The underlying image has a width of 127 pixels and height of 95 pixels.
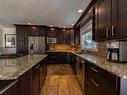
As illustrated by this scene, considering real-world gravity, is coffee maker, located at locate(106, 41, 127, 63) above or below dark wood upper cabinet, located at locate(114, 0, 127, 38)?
below

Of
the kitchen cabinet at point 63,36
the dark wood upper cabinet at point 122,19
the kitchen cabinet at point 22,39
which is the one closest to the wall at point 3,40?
the kitchen cabinet at point 22,39

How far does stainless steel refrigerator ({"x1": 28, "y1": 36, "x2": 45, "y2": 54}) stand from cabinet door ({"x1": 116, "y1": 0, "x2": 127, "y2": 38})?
664 centimetres

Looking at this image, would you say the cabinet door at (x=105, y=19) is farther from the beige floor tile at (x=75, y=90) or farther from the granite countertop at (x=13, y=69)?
the beige floor tile at (x=75, y=90)

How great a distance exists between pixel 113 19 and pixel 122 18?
0.34 meters

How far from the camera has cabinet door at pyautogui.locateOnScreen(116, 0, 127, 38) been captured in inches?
74.8

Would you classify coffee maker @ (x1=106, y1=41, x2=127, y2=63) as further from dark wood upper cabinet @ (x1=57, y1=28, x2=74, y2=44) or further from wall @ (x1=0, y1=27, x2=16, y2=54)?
wall @ (x1=0, y1=27, x2=16, y2=54)

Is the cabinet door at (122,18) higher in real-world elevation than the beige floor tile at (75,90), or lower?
higher

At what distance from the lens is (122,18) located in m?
1.98

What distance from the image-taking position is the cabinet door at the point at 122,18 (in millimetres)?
1901

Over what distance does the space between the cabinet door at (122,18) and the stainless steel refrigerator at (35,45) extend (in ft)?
21.8

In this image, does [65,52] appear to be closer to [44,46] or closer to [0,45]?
[44,46]

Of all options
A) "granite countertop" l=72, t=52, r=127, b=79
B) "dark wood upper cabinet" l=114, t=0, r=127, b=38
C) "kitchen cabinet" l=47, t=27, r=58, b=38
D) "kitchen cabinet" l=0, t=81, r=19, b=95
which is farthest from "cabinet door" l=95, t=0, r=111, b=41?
"kitchen cabinet" l=47, t=27, r=58, b=38

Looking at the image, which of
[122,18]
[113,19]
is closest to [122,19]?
[122,18]

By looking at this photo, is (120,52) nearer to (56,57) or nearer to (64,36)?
(56,57)
